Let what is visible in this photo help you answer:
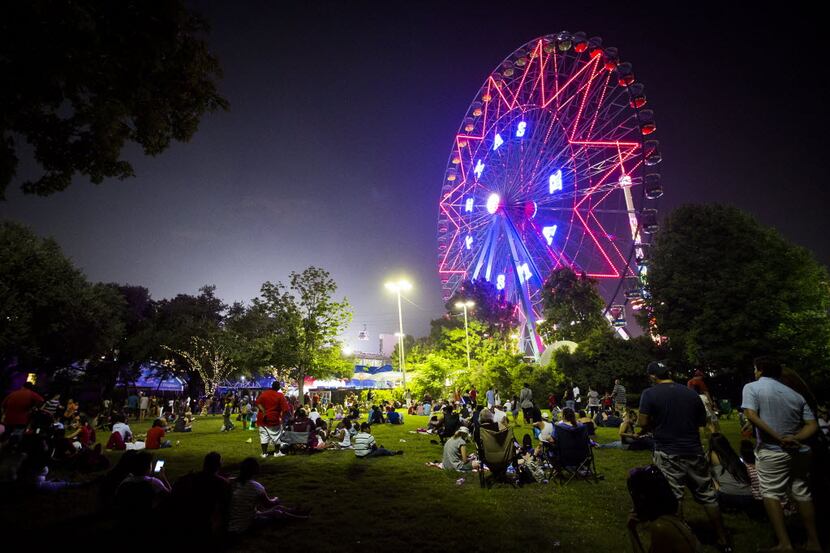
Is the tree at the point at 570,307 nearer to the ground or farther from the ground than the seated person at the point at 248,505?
farther from the ground

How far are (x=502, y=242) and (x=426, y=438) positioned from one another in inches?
914

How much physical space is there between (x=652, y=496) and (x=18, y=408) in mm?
11558

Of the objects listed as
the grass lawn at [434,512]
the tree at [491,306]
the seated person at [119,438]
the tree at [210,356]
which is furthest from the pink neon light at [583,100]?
the tree at [210,356]

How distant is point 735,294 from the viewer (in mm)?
24734

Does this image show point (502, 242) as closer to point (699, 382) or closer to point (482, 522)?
point (699, 382)

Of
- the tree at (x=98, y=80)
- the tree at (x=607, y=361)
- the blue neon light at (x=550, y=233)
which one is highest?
the blue neon light at (x=550, y=233)

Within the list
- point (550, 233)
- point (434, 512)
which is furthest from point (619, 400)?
point (434, 512)

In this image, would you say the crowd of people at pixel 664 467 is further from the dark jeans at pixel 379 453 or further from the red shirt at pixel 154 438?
the red shirt at pixel 154 438

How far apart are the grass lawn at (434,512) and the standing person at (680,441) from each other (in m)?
0.83

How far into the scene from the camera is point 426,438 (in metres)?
15.5

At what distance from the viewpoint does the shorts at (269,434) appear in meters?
11.4

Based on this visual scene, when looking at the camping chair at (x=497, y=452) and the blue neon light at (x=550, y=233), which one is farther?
the blue neon light at (x=550, y=233)

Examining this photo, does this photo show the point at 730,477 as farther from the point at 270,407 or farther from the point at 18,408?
the point at 18,408

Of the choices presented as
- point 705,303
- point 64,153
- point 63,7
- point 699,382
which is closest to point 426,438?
point 699,382
